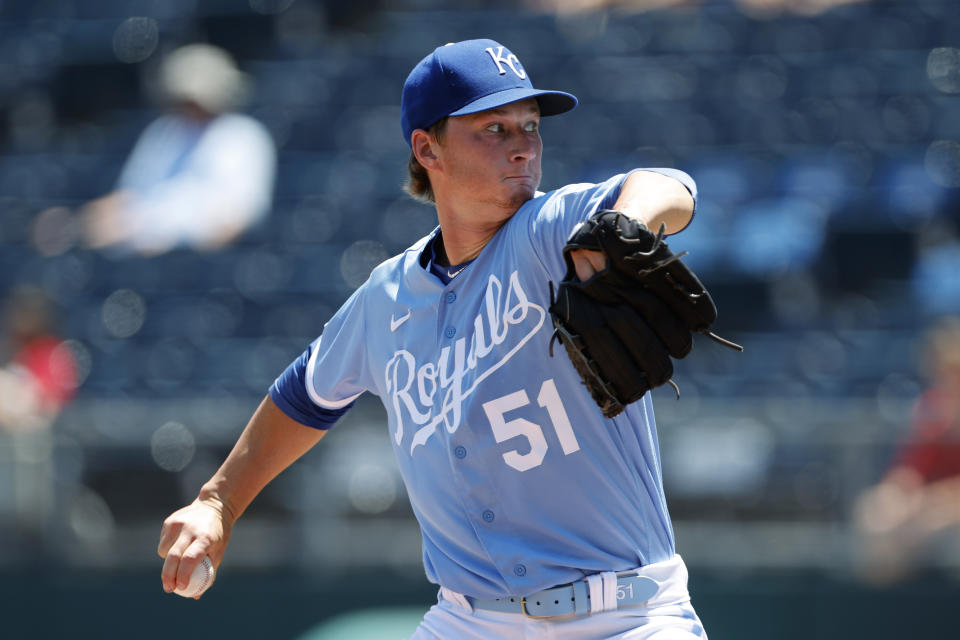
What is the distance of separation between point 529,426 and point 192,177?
5571mm

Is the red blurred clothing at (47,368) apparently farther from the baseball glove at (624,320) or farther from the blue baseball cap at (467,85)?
the baseball glove at (624,320)

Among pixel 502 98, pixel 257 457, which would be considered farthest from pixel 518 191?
pixel 257 457

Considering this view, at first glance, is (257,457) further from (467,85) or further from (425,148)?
(467,85)

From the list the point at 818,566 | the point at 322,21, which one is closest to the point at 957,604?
the point at 818,566

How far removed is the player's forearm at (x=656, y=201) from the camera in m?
2.38

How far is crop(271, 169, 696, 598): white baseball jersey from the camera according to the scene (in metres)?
2.69

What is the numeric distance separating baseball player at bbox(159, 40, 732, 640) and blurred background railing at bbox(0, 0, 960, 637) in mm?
2944

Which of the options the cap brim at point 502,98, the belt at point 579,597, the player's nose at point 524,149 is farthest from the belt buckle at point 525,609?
the cap brim at point 502,98

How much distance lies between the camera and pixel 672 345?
241 centimetres

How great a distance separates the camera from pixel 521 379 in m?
2.71

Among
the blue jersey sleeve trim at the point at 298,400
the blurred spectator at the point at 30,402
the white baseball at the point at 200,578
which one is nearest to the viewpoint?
the white baseball at the point at 200,578

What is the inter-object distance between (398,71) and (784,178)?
2940 mm

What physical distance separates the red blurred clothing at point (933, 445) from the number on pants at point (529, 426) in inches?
127

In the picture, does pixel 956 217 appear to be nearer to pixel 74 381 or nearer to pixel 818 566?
pixel 818 566
